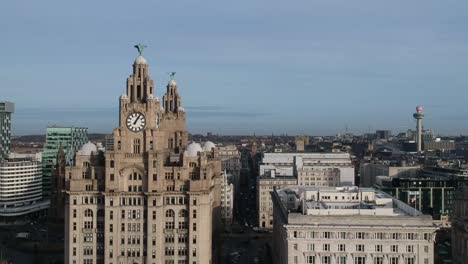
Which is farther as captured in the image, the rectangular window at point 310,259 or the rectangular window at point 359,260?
the rectangular window at point 310,259

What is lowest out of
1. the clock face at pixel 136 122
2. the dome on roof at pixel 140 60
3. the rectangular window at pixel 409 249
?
the rectangular window at pixel 409 249

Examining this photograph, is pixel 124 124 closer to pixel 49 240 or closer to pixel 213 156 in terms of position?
pixel 213 156

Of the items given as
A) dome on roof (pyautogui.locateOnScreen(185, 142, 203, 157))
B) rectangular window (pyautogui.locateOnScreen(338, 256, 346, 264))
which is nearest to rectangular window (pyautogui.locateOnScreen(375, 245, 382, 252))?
rectangular window (pyautogui.locateOnScreen(338, 256, 346, 264))

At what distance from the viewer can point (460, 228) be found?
12569 cm

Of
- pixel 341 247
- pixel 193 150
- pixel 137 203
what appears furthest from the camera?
pixel 193 150

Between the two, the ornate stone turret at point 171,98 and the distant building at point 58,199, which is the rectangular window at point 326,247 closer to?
the ornate stone turret at point 171,98

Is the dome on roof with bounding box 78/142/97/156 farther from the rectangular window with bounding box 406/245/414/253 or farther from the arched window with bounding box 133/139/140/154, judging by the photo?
the rectangular window with bounding box 406/245/414/253

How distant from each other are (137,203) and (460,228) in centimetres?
6349

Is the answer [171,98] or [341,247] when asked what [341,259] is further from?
[171,98]

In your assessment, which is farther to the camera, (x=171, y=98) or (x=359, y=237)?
(x=171, y=98)

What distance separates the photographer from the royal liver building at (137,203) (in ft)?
356

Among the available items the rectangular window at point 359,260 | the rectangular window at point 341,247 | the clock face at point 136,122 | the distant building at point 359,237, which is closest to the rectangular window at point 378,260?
the distant building at point 359,237

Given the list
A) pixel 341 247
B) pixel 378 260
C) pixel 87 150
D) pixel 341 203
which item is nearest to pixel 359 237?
pixel 341 247

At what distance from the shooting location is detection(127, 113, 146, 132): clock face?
111500mm
